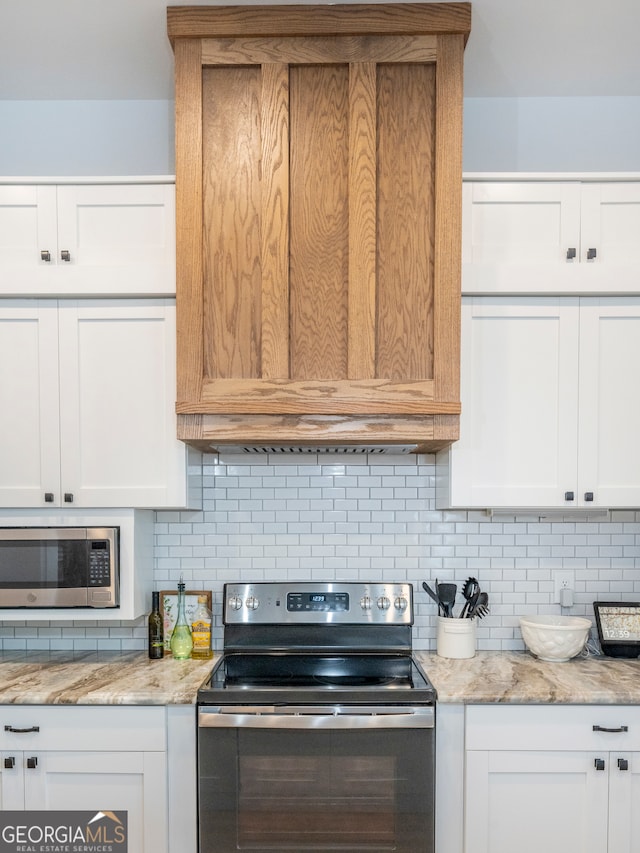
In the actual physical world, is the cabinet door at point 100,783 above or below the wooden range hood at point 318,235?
below

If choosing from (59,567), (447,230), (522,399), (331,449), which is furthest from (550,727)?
(59,567)

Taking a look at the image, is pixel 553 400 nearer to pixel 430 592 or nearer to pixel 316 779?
pixel 430 592

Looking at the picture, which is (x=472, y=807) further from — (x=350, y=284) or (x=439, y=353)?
(x=350, y=284)

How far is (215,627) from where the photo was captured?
258cm

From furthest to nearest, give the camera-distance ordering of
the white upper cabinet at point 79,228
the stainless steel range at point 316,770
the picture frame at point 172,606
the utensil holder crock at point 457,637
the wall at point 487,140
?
the wall at point 487,140 < the picture frame at point 172,606 < the utensil holder crock at point 457,637 < the white upper cabinet at point 79,228 < the stainless steel range at point 316,770

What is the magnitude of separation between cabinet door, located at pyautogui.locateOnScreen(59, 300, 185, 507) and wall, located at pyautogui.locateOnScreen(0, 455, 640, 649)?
1.14 feet

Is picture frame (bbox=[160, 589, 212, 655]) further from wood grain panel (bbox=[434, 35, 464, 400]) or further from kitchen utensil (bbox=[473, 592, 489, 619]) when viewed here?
wood grain panel (bbox=[434, 35, 464, 400])

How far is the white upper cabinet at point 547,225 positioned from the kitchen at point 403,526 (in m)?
0.41

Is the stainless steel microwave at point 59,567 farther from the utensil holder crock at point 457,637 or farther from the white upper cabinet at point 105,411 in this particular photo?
the utensil holder crock at point 457,637

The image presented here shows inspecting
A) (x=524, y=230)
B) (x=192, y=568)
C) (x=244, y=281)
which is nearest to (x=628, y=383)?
(x=524, y=230)

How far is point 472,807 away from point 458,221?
173cm

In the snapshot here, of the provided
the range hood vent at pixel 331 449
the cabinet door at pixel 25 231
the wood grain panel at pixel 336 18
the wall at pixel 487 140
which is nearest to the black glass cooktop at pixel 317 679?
the range hood vent at pixel 331 449

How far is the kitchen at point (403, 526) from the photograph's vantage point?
259 cm

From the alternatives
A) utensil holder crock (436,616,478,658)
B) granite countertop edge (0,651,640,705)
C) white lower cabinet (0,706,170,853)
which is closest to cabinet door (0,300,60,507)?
granite countertop edge (0,651,640,705)
